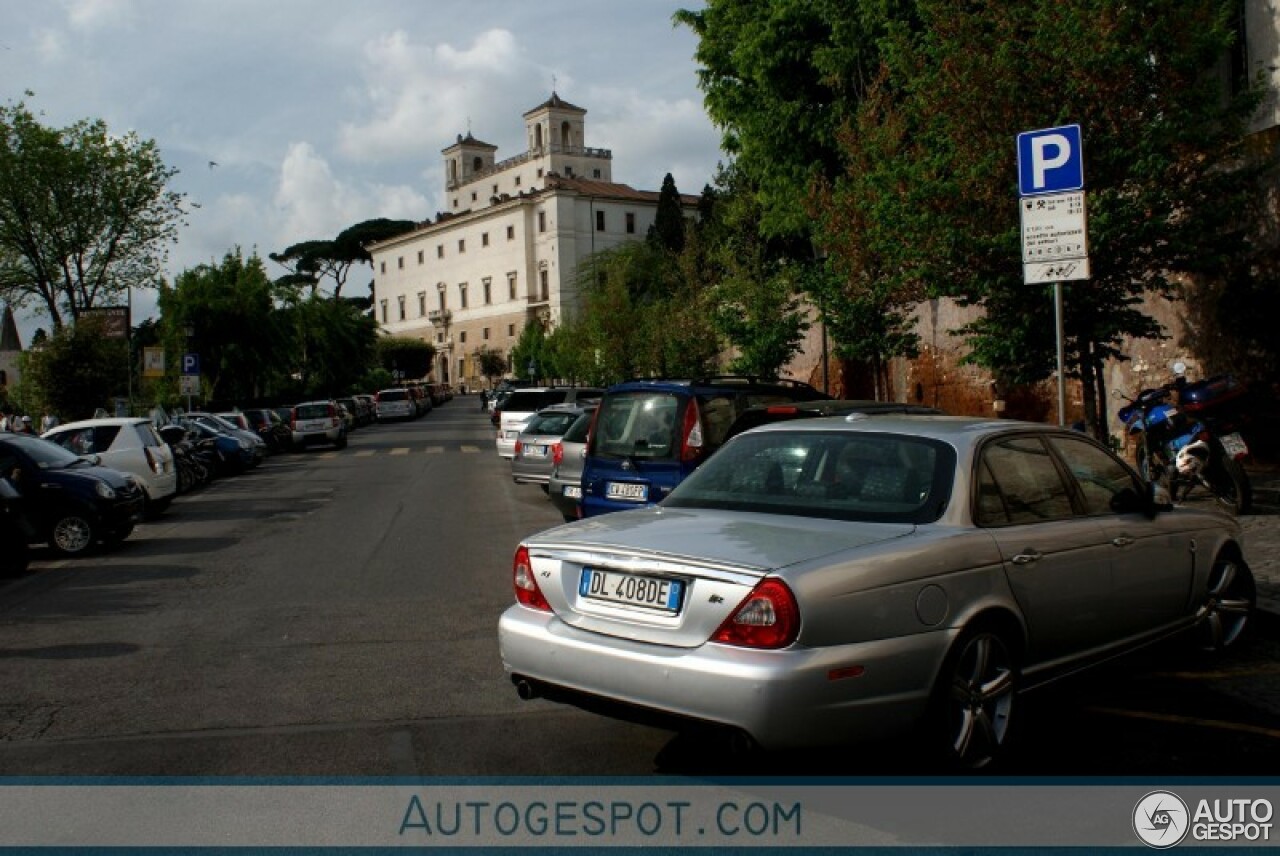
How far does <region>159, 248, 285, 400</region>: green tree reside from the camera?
47719 mm

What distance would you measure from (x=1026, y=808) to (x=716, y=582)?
4.87ft

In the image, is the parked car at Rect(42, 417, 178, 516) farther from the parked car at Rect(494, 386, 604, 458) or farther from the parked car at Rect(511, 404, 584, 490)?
the parked car at Rect(494, 386, 604, 458)

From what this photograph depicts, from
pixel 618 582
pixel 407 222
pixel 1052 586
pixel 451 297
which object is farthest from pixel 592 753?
pixel 407 222

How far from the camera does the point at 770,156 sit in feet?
95.7

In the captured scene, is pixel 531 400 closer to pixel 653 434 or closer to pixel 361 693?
pixel 653 434

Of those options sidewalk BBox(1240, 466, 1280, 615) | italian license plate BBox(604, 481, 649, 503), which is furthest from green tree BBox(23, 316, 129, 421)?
sidewalk BBox(1240, 466, 1280, 615)

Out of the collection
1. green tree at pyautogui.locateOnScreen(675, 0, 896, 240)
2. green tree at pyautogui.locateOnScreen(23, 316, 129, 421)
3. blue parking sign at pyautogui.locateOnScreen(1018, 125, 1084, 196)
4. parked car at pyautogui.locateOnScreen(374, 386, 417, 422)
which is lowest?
parked car at pyautogui.locateOnScreen(374, 386, 417, 422)

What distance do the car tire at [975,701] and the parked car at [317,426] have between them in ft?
121

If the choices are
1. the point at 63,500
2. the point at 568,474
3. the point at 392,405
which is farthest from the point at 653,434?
the point at 392,405

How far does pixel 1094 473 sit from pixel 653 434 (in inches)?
206

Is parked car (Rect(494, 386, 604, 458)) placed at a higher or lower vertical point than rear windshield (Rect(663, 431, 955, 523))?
lower

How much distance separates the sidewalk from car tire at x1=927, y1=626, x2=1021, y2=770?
11.6 feet

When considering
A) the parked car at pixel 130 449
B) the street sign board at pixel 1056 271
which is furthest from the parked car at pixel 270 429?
the street sign board at pixel 1056 271

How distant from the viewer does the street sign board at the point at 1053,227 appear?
971cm
